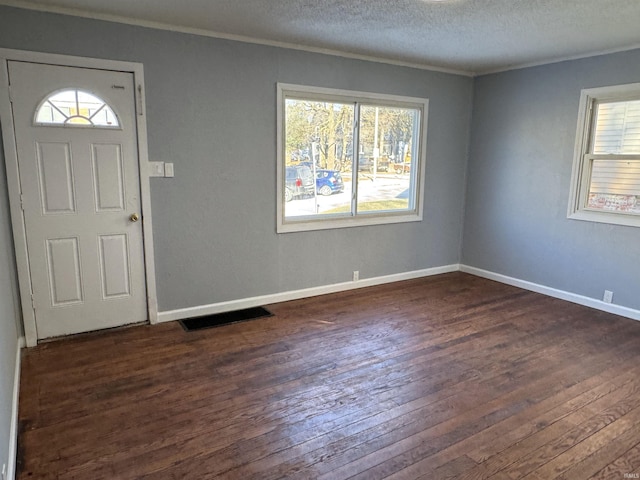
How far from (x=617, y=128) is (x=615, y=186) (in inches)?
21.2

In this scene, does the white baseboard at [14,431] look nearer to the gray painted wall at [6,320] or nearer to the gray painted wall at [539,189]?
the gray painted wall at [6,320]

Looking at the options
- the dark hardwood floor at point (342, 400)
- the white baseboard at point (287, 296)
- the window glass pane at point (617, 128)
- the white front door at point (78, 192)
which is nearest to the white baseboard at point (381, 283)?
the white baseboard at point (287, 296)

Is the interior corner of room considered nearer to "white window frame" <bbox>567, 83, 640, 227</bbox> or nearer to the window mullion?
"white window frame" <bbox>567, 83, 640, 227</bbox>

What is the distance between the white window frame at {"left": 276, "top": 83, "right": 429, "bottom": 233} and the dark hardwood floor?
37.5 inches

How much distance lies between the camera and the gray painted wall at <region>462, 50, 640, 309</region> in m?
4.06

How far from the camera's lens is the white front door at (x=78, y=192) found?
3.09 m

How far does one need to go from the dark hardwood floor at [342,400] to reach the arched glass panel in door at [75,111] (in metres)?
1.66

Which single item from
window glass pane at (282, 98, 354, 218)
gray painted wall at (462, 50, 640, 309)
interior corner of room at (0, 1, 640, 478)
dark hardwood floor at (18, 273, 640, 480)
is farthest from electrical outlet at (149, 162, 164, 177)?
gray painted wall at (462, 50, 640, 309)

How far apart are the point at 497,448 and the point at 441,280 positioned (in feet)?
10.3

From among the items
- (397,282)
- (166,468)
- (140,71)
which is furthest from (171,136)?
(397,282)

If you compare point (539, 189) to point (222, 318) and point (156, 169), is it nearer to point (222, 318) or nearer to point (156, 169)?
point (222, 318)

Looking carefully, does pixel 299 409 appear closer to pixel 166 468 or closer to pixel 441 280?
pixel 166 468

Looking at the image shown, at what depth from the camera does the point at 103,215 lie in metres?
3.42

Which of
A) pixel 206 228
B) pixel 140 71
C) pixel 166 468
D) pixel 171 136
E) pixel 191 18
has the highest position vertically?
pixel 191 18
